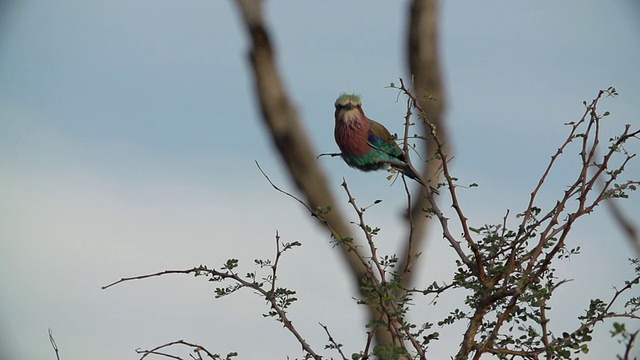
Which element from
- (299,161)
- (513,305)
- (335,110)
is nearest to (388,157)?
(335,110)

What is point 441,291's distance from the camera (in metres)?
1.32

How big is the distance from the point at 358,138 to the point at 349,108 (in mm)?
74

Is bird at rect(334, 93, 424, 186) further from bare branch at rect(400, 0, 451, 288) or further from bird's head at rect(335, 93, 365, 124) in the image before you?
bare branch at rect(400, 0, 451, 288)

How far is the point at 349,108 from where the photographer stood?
73.5 inches

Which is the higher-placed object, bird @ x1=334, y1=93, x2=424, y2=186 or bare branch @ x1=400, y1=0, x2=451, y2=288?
bare branch @ x1=400, y1=0, x2=451, y2=288

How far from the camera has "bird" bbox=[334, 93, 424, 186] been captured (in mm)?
1862


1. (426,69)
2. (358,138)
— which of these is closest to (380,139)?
(358,138)

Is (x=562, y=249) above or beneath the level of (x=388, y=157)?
beneath

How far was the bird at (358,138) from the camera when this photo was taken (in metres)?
1.86

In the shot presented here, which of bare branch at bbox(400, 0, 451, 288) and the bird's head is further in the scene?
bare branch at bbox(400, 0, 451, 288)

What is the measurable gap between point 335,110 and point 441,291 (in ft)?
2.28

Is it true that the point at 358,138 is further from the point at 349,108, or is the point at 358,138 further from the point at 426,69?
the point at 426,69

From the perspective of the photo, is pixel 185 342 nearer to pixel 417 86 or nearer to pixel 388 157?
pixel 388 157

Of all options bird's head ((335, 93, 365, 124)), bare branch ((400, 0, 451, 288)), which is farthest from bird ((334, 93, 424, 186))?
bare branch ((400, 0, 451, 288))
